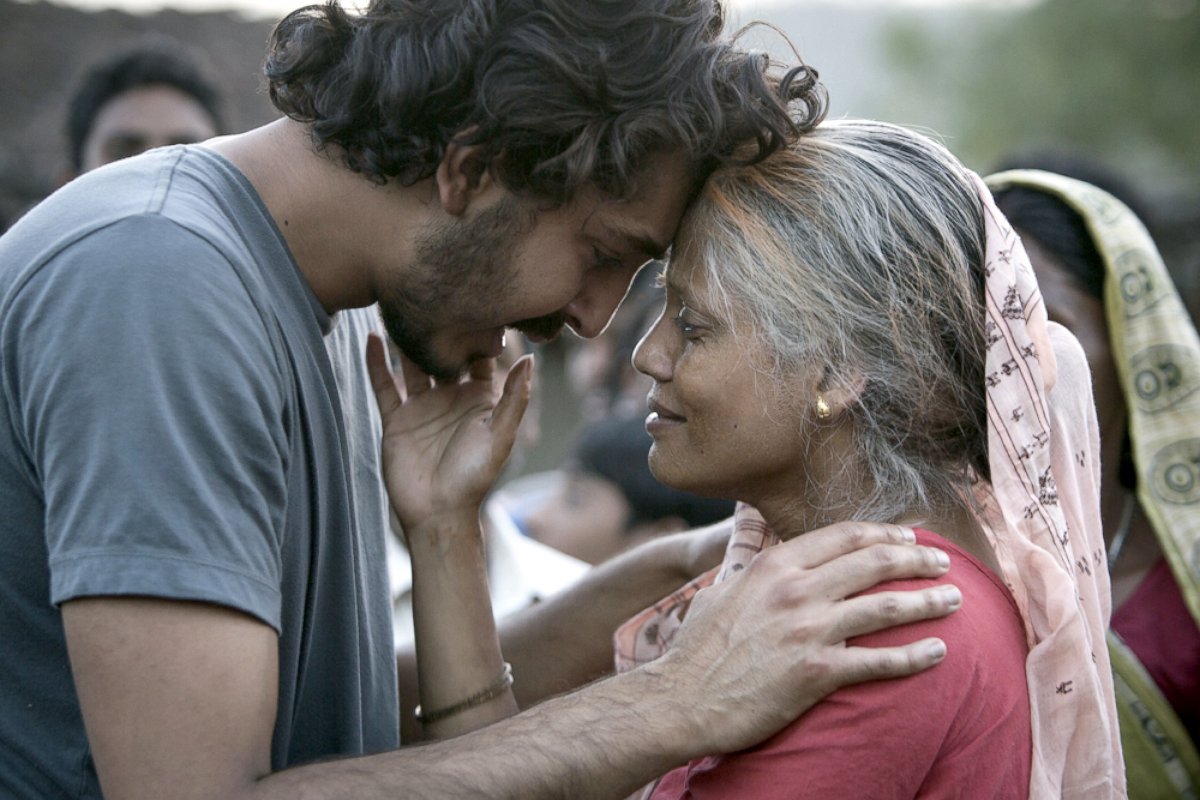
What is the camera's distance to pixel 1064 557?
2.40 m

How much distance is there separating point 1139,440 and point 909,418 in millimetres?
1377

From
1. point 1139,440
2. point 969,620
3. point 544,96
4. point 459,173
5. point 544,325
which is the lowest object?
point 969,620

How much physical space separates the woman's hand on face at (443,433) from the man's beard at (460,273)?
0.29 metres

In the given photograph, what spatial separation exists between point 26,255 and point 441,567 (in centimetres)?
115

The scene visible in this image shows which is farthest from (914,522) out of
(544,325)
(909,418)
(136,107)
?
(136,107)

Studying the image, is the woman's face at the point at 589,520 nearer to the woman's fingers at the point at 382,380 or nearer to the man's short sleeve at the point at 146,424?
the woman's fingers at the point at 382,380

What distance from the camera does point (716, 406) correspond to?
259 cm

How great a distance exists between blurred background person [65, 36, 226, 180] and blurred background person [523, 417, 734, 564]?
263 centimetres

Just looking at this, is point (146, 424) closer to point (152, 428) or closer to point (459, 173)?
point (152, 428)

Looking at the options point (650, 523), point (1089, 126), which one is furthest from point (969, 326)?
point (1089, 126)

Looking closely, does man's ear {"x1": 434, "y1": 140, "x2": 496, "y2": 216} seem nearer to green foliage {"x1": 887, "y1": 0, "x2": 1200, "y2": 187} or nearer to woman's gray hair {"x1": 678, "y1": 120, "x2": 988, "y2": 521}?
woman's gray hair {"x1": 678, "y1": 120, "x2": 988, "y2": 521}

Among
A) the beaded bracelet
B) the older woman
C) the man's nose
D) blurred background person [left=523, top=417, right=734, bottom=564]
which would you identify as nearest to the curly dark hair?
the older woman

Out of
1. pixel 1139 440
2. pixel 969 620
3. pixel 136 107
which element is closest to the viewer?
pixel 969 620

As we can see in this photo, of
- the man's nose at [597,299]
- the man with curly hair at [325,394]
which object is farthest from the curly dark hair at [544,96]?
the man's nose at [597,299]
